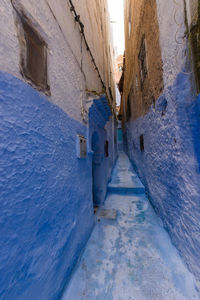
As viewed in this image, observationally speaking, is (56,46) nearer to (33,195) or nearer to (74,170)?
(74,170)

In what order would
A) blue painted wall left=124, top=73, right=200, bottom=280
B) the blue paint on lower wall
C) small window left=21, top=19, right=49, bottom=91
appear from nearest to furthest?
1. the blue paint on lower wall
2. small window left=21, top=19, right=49, bottom=91
3. blue painted wall left=124, top=73, right=200, bottom=280

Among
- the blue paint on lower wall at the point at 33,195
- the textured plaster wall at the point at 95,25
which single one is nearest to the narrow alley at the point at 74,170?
the blue paint on lower wall at the point at 33,195

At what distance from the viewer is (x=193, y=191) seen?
6.52 ft

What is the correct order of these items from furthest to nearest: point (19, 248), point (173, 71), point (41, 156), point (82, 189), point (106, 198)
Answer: point (106, 198)
point (82, 189)
point (173, 71)
point (41, 156)
point (19, 248)

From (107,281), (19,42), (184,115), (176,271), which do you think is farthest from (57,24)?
(176,271)

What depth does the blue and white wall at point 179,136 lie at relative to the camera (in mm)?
1955

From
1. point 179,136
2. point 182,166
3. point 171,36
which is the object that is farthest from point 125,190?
point 171,36

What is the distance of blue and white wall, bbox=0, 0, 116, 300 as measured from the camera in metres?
1.05

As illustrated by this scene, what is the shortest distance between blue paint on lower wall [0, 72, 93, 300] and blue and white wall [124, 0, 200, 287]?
6.45 feet

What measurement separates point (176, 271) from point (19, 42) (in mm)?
3813

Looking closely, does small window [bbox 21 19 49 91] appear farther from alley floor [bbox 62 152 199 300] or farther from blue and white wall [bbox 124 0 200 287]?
alley floor [bbox 62 152 199 300]

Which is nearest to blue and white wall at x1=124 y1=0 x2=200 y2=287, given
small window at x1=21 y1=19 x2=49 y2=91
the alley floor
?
the alley floor

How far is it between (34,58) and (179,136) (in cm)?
249

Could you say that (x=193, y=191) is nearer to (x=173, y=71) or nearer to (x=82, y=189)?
(x=82, y=189)
